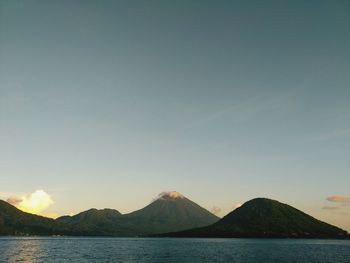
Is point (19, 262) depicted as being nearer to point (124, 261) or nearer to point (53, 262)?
point (53, 262)

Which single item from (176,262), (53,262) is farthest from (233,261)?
(53,262)

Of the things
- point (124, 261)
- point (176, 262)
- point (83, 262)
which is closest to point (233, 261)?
point (176, 262)

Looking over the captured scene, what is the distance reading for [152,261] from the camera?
12519cm

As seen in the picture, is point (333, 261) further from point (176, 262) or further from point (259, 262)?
point (176, 262)

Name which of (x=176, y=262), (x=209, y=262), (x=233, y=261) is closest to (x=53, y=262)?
(x=176, y=262)

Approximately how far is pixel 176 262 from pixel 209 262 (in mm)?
10828

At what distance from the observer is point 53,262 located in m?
124

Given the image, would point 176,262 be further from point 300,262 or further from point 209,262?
point 300,262

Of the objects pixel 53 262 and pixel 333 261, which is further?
pixel 333 261

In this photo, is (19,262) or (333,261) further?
(333,261)

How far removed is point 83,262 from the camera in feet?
403

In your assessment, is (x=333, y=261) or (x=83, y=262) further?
(x=333, y=261)

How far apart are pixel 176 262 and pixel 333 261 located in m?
56.4

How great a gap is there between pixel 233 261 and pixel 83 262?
4887 cm
